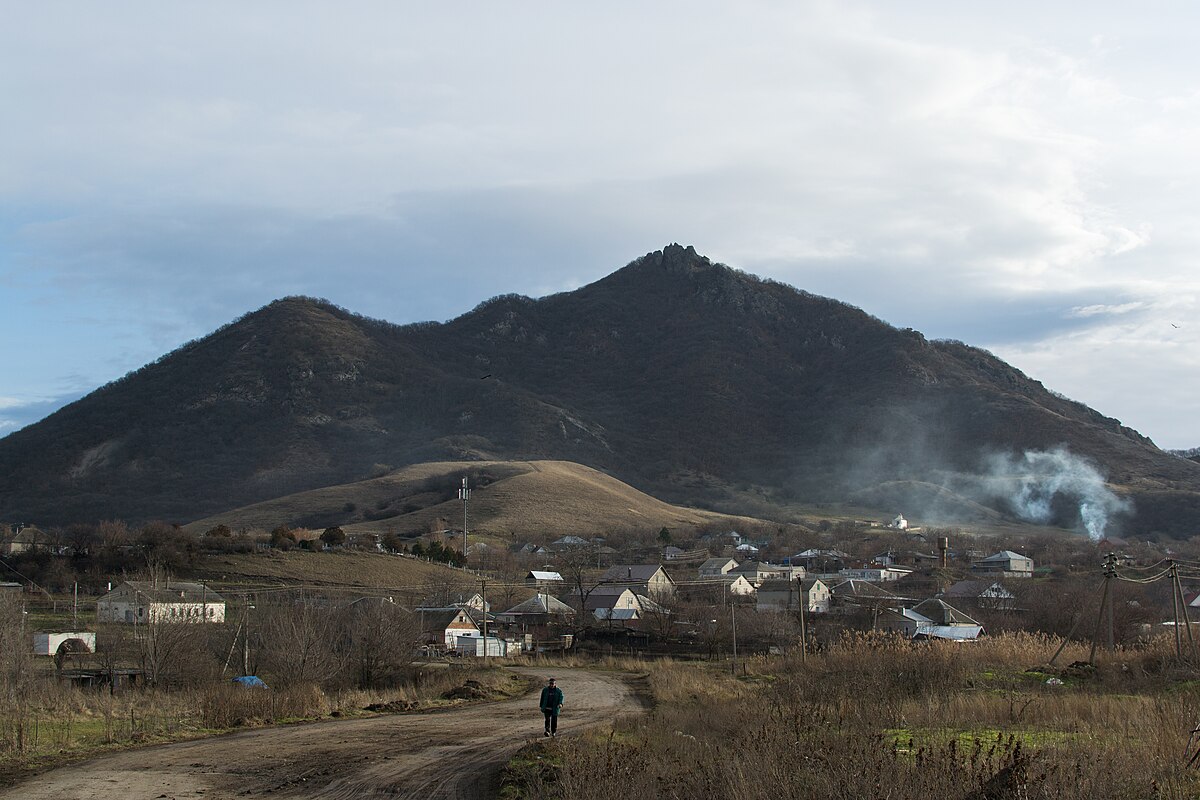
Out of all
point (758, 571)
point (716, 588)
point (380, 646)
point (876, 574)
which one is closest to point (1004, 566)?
point (876, 574)

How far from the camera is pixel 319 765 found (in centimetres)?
1775

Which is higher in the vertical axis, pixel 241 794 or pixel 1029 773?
pixel 1029 773

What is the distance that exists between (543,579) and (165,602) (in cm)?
A: 4732

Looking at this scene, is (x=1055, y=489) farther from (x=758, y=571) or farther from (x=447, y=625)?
(x=447, y=625)

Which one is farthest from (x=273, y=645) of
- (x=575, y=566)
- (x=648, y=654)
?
(x=575, y=566)

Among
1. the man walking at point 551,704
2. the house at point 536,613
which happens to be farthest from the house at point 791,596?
the man walking at point 551,704

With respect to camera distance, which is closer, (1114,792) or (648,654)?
(1114,792)

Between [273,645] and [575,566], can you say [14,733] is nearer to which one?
[273,645]

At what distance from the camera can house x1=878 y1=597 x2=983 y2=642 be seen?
172 feet

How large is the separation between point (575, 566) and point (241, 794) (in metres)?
79.2

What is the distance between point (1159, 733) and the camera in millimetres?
10836

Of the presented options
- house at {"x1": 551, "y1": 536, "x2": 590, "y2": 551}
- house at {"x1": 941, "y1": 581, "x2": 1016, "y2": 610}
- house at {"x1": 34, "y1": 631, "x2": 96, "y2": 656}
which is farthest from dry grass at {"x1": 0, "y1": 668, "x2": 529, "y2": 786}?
house at {"x1": 551, "y1": 536, "x2": 590, "y2": 551}

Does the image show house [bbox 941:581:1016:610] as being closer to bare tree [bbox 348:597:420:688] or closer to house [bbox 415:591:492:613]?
house [bbox 415:591:492:613]

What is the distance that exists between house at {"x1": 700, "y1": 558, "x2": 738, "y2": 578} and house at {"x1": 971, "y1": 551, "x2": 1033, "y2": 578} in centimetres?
2158
